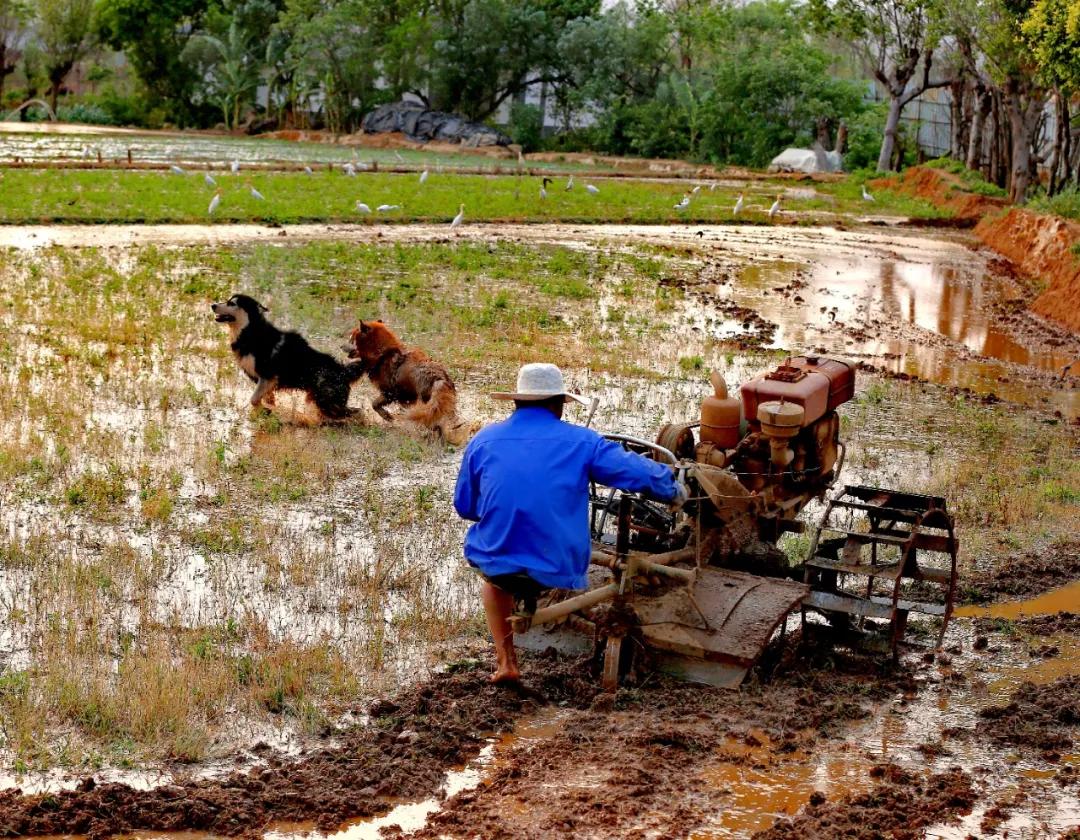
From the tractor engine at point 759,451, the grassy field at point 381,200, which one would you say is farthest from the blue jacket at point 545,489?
the grassy field at point 381,200

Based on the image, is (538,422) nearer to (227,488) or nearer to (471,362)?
(227,488)

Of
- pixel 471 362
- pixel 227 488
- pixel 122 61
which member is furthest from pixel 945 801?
pixel 122 61

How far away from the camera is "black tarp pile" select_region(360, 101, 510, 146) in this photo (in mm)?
60062

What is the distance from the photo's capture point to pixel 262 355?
12.0m

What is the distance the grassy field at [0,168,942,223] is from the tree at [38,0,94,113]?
34.8 m

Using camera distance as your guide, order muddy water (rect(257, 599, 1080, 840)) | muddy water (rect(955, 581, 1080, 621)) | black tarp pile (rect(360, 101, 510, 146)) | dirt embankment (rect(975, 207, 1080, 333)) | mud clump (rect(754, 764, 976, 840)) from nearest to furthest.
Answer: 1. mud clump (rect(754, 764, 976, 840))
2. muddy water (rect(257, 599, 1080, 840))
3. muddy water (rect(955, 581, 1080, 621))
4. dirt embankment (rect(975, 207, 1080, 333))
5. black tarp pile (rect(360, 101, 510, 146))

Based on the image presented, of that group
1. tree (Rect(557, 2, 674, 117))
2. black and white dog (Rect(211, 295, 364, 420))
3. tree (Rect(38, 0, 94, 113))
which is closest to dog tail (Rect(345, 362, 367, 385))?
black and white dog (Rect(211, 295, 364, 420))

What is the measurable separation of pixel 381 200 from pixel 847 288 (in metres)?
12.2

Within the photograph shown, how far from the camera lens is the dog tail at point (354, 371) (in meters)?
11.8

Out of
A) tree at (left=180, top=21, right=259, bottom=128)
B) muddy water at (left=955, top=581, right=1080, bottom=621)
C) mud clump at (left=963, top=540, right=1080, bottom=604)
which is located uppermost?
tree at (left=180, top=21, right=259, bottom=128)

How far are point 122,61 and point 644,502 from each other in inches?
3188

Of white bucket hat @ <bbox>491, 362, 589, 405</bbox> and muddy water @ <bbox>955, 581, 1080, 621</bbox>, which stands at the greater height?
white bucket hat @ <bbox>491, 362, 589, 405</bbox>

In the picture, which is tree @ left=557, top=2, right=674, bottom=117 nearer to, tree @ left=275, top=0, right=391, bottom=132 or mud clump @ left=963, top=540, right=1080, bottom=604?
tree @ left=275, top=0, right=391, bottom=132

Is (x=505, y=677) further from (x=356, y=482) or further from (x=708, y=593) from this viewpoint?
(x=356, y=482)
